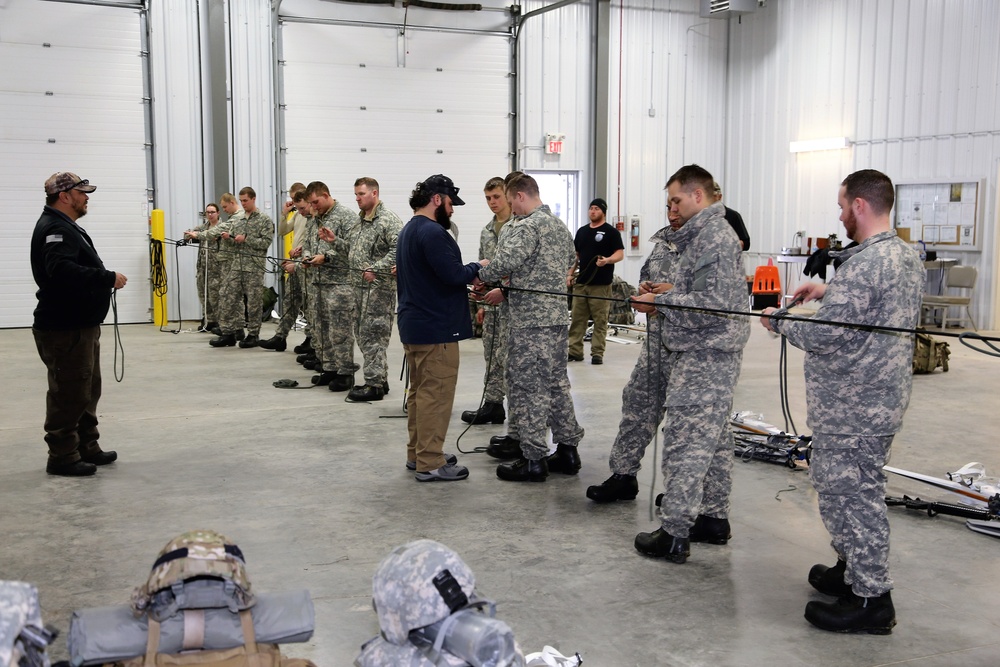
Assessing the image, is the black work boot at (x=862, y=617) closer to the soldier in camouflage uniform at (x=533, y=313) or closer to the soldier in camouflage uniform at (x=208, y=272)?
the soldier in camouflage uniform at (x=533, y=313)

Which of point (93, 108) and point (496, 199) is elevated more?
point (93, 108)

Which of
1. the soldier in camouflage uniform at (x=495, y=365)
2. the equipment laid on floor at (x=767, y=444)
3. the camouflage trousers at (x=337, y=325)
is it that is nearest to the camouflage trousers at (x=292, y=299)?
the camouflage trousers at (x=337, y=325)

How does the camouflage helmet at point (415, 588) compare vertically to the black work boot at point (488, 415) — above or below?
above

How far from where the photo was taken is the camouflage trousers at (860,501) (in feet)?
11.7

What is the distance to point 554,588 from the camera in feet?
13.4

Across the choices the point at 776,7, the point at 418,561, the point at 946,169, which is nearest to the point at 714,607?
the point at 418,561

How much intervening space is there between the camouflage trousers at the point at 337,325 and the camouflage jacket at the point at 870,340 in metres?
5.61

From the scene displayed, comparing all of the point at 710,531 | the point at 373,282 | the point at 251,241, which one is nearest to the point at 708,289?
the point at 710,531

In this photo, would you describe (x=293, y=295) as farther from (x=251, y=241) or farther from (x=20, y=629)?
(x=20, y=629)

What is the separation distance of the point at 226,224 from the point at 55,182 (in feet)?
Result: 21.5

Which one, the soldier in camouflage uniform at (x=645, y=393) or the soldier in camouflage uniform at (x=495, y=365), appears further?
the soldier in camouflage uniform at (x=495, y=365)

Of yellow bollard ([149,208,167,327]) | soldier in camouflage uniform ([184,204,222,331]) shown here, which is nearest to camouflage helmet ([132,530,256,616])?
soldier in camouflage uniform ([184,204,222,331])

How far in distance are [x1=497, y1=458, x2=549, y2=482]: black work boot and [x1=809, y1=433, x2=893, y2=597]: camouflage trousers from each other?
2.31 m

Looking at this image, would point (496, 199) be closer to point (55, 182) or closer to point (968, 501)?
point (55, 182)
